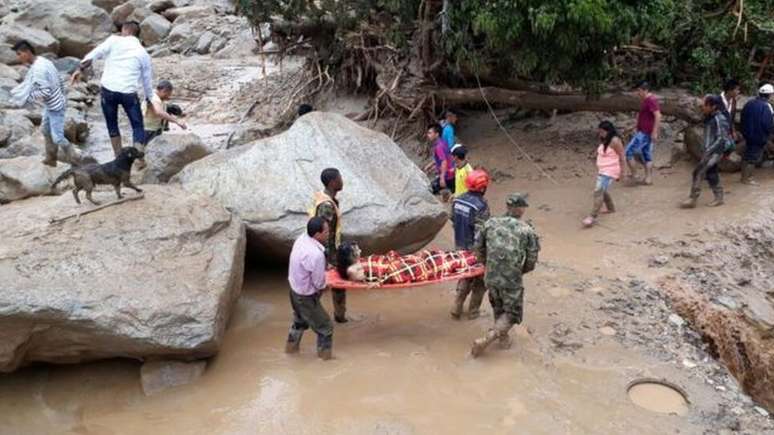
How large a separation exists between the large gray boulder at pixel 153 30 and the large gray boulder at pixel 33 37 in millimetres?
3016

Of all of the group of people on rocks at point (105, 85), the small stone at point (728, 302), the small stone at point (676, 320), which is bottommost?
the small stone at point (728, 302)

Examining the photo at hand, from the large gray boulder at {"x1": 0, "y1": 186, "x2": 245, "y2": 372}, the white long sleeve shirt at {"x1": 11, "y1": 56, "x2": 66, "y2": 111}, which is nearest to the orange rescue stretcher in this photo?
the large gray boulder at {"x1": 0, "y1": 186, "x2": 245, "y2": 372}

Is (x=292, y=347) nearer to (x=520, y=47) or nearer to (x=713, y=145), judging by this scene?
(x=520, y=47)

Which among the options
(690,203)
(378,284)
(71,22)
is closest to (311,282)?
(378,284)

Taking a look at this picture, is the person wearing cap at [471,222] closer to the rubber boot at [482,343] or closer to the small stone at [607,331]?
the rubber boot at [482,343]

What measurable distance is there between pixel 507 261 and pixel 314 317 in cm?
175

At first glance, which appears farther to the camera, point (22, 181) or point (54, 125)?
point (54, 125)

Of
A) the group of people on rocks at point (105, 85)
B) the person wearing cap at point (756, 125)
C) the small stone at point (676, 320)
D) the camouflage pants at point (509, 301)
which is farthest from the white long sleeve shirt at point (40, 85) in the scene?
the person wearing cap at point (756, 125)

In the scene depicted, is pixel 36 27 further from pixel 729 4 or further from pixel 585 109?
pixel 729 4

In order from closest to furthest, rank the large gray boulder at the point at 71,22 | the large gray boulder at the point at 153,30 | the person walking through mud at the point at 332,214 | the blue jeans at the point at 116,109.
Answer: the person walking through mud at the point at 332,214, the blue jeans at the point at 116,109, the large gray boulder at the point at 71,22, the large gray boulder at the point at 153,30

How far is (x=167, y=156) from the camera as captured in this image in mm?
8055

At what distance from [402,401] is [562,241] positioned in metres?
4.03

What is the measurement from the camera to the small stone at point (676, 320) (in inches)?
272

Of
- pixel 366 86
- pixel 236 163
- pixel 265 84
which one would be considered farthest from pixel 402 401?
pixel 265 84
